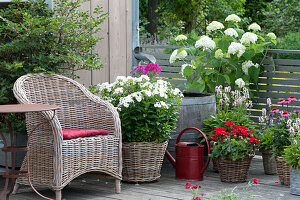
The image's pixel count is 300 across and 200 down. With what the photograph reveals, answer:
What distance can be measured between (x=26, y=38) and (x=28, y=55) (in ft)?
0.66

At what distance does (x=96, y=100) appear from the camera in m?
4.20

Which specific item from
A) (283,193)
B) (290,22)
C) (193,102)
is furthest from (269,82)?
(290,22)

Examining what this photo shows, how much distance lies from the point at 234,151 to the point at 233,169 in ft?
0.50

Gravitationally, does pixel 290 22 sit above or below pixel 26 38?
above

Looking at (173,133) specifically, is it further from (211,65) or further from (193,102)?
(211,65)

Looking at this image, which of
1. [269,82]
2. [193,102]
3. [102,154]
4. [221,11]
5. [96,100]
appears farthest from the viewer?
[221,11]

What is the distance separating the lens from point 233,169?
4359 millimetres

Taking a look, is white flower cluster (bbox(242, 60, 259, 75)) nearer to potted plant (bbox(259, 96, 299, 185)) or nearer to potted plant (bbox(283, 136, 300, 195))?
potted plant (bbox(259, 96, 299, 185))

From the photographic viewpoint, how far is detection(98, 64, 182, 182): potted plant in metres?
4.24

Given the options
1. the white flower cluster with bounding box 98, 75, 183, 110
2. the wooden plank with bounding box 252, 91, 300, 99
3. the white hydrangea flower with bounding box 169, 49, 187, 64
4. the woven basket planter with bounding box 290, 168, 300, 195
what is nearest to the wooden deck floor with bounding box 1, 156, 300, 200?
the woven basket planter with bounding box 290, 168, 300, 195

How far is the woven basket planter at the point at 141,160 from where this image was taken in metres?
4.28

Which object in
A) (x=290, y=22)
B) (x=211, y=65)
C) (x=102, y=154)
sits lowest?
(x=102, y=154)

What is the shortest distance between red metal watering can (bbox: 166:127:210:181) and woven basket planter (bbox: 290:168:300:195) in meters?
0.73

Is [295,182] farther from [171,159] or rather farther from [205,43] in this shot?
[205,43]
